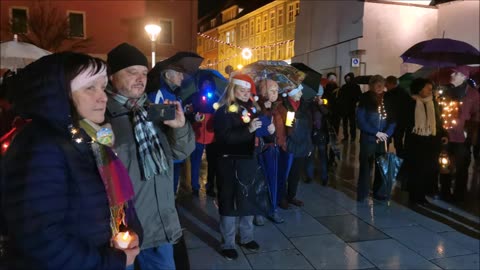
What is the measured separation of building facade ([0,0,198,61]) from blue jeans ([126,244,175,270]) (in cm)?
2358

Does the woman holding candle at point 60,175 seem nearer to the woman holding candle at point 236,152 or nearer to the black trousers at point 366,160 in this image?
the woman holding candle at point 236,152

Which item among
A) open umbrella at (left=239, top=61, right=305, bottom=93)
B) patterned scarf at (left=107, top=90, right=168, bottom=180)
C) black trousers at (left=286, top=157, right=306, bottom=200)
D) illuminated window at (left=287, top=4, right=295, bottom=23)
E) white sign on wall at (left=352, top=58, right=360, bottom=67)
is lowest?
black trousers at (left=286, top=157, right=306, bottom=200)

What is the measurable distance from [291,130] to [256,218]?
53.8 inches

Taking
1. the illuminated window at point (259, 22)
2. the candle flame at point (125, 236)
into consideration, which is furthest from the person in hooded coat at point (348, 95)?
the candle flame at point (125, 236)

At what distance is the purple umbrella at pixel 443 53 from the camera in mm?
6789

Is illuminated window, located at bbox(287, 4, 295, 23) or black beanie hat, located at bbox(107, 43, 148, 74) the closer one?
black beanie hat, located at bbox(107, 43, 148, 74)

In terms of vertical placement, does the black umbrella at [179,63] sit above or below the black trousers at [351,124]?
above

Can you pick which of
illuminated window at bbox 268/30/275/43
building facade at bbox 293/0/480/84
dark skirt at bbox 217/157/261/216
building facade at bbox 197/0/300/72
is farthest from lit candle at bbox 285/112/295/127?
illuminated window at bbox 268/30/275/43

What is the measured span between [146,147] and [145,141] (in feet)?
0.13

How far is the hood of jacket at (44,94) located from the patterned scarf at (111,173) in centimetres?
23

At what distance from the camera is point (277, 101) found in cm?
578

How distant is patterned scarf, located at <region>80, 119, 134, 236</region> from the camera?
71.4 inches

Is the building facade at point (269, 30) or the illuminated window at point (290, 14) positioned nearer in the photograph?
the building facade at point (269, 30)

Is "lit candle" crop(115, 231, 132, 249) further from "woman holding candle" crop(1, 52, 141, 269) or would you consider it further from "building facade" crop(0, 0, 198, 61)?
"building facade" crop(0, 0, 198, 61)
